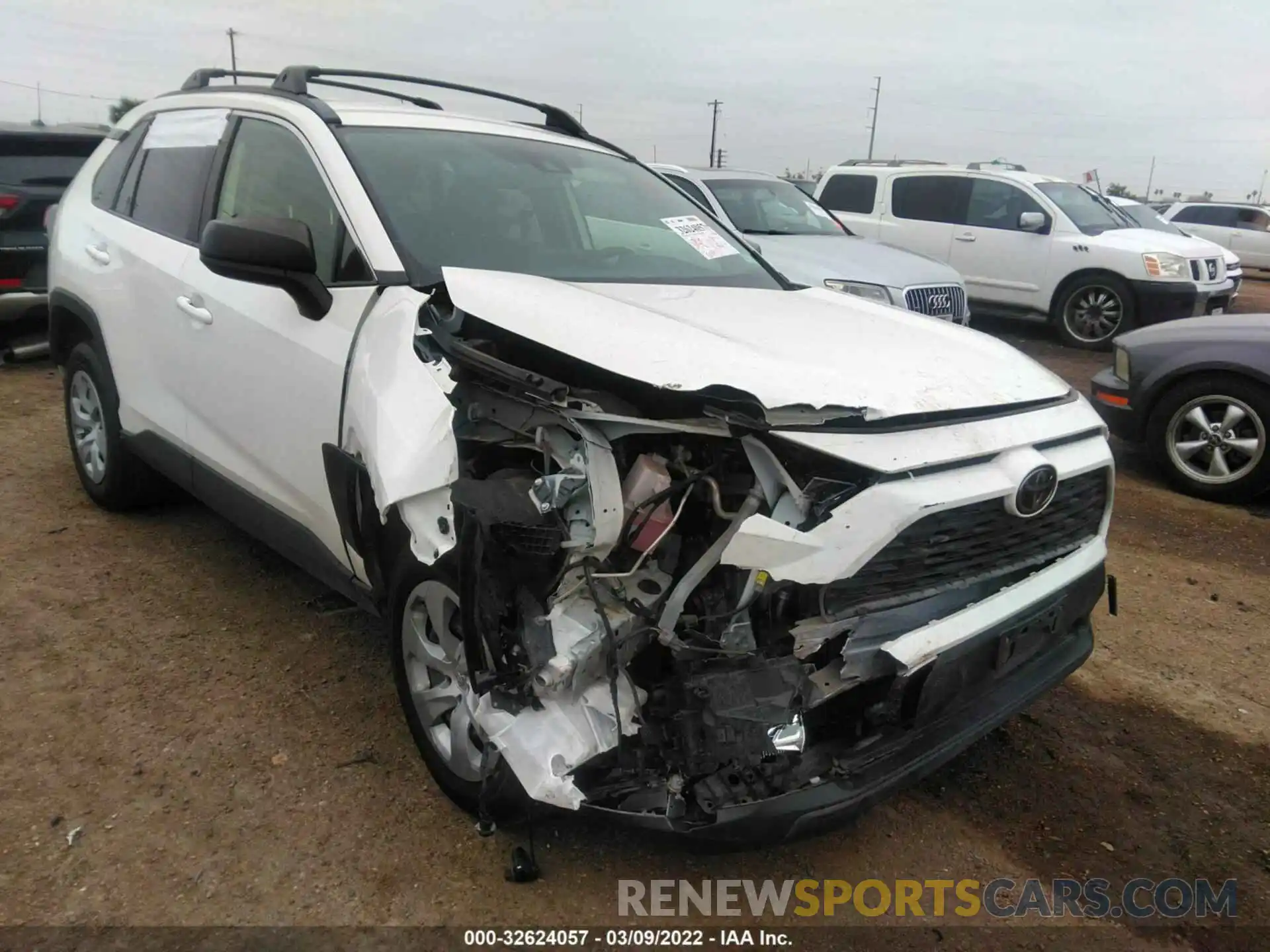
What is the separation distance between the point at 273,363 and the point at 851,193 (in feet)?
32.9

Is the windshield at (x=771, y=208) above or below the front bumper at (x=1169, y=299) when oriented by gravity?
above

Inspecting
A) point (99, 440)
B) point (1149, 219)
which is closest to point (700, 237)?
point (99, 440)

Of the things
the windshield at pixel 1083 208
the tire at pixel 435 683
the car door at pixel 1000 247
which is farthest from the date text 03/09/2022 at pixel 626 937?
the windshield at pixel 1083 208

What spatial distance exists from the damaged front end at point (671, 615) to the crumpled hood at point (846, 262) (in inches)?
175

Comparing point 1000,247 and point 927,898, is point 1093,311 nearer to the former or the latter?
point 1000,247

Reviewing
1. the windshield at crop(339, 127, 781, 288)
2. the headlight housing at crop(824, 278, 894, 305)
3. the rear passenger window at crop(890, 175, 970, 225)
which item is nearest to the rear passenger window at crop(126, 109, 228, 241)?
the windshield at crop(339, 127, 781, 288)

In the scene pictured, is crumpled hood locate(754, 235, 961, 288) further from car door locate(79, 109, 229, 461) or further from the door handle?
the door handle

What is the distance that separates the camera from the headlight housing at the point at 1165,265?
962 cm

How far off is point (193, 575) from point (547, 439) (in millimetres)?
2469

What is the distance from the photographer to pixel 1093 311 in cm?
1008

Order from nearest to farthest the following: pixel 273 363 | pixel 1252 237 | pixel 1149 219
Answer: pixel 273 363
pixel 1149 219
pixel 1252 237

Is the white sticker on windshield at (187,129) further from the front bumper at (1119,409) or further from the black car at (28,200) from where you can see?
the front bumper at (1119,409)

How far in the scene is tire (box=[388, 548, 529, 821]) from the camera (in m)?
2.34

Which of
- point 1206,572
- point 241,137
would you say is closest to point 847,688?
point 241,137
